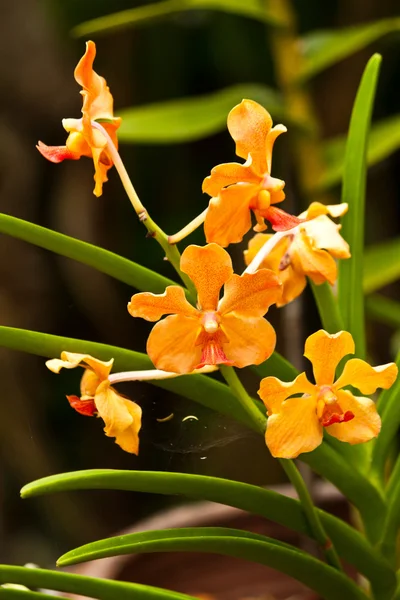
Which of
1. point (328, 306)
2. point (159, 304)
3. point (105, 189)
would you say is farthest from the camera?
point (105, 189)

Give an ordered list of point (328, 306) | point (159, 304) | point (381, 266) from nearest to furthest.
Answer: point (159, 304)
point (328, 306)
point (381, 266)

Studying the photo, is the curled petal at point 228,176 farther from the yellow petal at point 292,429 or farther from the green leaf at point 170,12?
the green leaf at point 170,12


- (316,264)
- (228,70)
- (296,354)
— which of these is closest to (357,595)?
(316,264)

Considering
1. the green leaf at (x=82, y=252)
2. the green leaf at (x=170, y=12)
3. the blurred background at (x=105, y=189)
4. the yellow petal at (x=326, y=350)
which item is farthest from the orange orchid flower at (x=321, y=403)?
the blurred background at (x=105, y=189)

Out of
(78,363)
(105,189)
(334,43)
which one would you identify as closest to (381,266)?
(334,43)

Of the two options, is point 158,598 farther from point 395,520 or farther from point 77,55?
point 77,55

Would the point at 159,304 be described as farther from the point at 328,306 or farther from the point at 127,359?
the point at 328,306

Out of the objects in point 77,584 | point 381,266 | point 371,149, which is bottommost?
point 77,584
